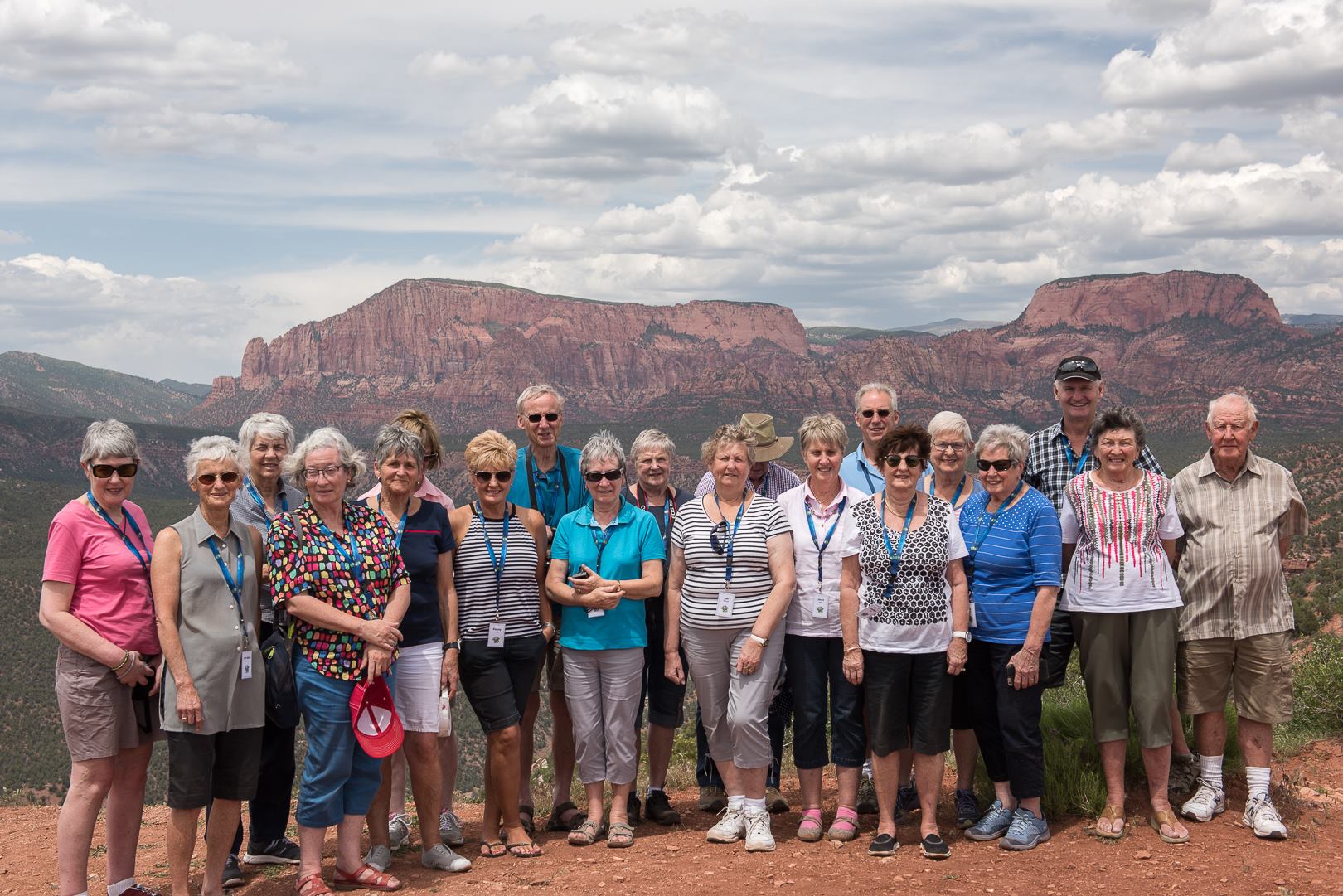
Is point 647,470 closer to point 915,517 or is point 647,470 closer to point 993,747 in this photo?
point 915,517

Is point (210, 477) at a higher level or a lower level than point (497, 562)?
higher

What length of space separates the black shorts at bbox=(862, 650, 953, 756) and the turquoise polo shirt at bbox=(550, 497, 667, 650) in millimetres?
1317

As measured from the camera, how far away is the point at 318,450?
5.44m

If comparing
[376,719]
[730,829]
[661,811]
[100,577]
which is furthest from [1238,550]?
[100,577]

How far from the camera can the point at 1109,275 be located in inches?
6403

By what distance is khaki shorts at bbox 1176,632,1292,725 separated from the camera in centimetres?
619

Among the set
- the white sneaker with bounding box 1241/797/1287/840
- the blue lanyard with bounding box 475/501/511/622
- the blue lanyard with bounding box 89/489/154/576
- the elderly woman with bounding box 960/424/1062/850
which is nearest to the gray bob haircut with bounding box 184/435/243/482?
the blue lanyard with bounding box 89/489/154/576

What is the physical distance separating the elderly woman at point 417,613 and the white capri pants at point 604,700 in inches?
28.3

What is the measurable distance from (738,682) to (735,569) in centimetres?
65

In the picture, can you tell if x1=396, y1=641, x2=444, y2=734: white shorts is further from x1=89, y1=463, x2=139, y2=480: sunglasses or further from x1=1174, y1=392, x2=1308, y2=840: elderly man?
x1=1174, y1=392, x2=1308, y2=840: elderly man

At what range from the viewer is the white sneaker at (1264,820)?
5.98 meters

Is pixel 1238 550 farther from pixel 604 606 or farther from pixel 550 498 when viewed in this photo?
pixel 550 498

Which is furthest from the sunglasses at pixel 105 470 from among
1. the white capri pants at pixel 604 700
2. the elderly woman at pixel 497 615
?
the white capri pants at pixel 604 700

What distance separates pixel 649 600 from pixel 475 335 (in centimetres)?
19724
